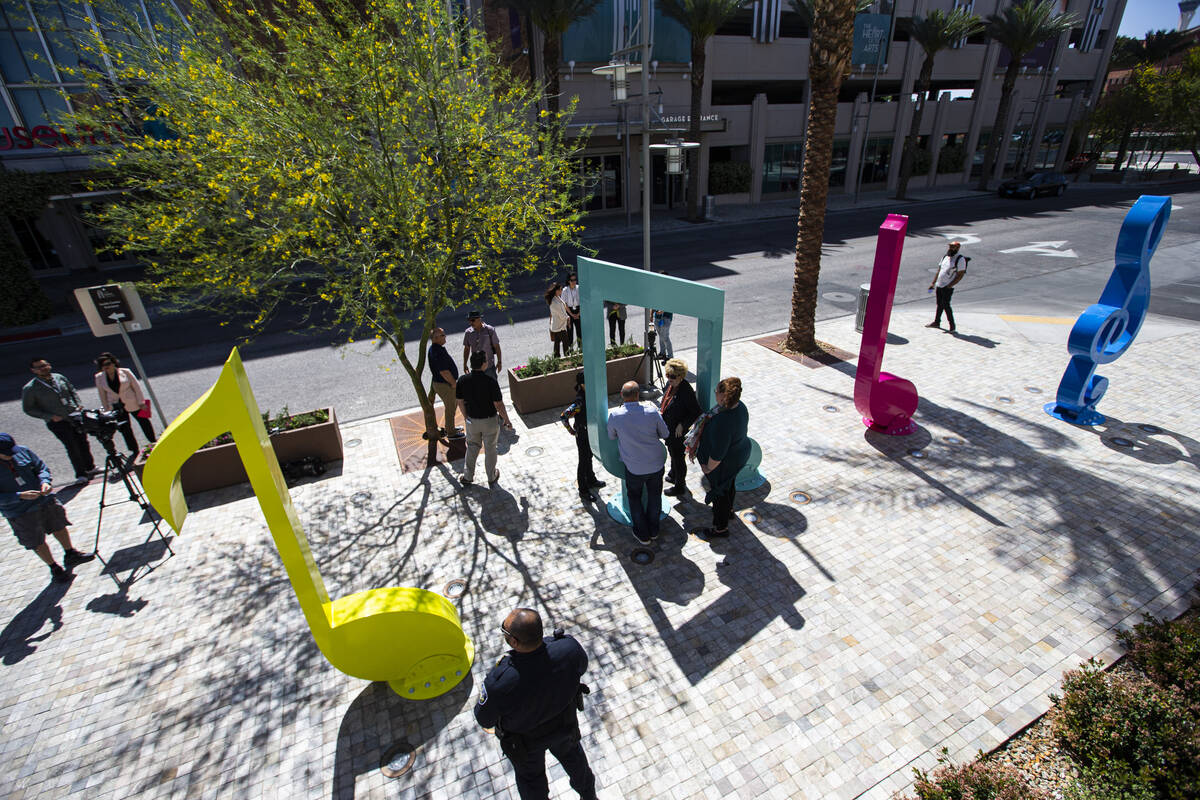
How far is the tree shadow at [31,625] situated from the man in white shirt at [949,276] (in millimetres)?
14463

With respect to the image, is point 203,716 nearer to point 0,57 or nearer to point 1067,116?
point 0,57

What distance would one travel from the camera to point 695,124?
2555 centimetres

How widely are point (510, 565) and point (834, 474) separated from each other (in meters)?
4.29

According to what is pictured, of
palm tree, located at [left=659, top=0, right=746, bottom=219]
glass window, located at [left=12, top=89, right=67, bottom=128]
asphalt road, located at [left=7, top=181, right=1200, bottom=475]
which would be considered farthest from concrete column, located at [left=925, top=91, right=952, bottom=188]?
glass window, located at [left=12, top=89, right=67, bottom=128]

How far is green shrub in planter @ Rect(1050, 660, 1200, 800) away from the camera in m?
3.52

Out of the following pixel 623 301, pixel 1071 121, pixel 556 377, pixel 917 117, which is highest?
pixel 917 117

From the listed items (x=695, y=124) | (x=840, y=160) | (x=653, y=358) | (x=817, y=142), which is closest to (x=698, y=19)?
(x=695, y=124)

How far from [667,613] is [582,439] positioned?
236 cm

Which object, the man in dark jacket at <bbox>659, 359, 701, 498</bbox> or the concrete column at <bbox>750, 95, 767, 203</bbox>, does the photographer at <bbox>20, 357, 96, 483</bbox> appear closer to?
the man in dark jacket at <bbox>659, 359, 701, 498</bbox>

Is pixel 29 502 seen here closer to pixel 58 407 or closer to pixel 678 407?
pixel 58 407

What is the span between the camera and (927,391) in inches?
376

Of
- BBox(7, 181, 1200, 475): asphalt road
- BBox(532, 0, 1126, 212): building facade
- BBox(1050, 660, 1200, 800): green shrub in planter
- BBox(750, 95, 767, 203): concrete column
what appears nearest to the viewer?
BBox(1050, 660, 1200, 800): green shrub in planter

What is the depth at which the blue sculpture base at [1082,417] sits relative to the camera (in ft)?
27.0

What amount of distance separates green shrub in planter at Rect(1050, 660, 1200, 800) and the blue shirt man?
363 cm
